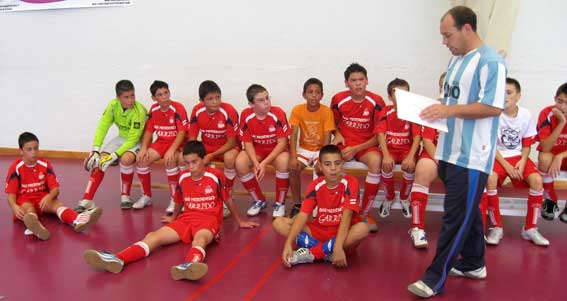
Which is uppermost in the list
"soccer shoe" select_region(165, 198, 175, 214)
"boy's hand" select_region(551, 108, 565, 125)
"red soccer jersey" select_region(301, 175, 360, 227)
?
"boy's hand" select_region(551, 108, 565, 125)

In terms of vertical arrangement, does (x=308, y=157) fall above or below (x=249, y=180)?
above

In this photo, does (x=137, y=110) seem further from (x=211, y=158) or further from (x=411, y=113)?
(x=411, y=113)

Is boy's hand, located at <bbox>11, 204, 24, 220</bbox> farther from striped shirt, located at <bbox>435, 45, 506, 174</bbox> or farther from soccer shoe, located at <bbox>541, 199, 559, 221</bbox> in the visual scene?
soccer shoe, located at <bbox>541, 199, 559, 221</bbox>

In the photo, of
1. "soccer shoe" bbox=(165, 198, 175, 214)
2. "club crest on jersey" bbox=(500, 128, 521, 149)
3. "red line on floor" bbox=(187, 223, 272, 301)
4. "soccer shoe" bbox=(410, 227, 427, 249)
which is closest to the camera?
"red line on floor" bbox=(187, 223, 272, 301)

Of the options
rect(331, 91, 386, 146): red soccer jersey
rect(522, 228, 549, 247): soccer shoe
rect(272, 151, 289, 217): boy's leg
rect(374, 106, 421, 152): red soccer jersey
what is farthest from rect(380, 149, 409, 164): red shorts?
rect(522, 228, 549, 247): soccer shoe

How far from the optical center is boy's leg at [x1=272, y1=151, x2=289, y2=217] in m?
3.99

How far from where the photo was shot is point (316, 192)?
3125 mm

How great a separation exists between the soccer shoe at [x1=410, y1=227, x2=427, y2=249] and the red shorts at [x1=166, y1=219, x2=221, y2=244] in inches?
52.8

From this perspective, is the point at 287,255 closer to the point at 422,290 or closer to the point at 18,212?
the point at 422,290

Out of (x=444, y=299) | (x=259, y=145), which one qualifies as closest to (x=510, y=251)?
(x=444, y=299)

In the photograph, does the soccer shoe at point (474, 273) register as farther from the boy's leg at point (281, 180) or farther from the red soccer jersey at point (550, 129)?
the boy's leg at point (281, 180)

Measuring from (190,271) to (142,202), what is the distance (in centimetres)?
170

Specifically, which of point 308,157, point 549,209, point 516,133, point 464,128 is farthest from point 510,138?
point 308,157

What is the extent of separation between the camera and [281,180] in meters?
4.01
